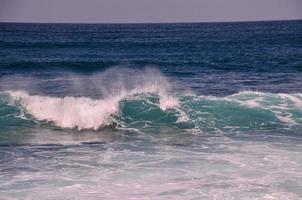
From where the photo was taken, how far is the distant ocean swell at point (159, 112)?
14.3 metres

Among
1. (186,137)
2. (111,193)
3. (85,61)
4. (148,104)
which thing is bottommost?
(111,193)

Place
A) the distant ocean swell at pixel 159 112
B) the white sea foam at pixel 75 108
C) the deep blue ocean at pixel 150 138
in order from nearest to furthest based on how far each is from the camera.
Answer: the deep blue ocean at pixel 150 138 → the distant ocean swell at pixel 159 112 → the white sea foam at pixel 75 108

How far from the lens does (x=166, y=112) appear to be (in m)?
15.5

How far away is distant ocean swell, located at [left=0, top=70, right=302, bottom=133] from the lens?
1430 cm

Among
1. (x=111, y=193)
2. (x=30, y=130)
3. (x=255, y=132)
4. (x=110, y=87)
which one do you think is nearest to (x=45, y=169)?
(x=111, y=193)

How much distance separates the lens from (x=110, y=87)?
23.1m

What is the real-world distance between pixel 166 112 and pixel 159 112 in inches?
9.7

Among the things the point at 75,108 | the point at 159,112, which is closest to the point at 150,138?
the point at 159,112

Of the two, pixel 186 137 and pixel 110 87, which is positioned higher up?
pixel 110 87

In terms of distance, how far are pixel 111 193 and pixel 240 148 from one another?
4379mm

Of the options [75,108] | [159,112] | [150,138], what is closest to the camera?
[150,138]

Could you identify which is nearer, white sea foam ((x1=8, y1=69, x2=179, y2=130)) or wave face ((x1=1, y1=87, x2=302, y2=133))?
wave face ((x1=1, y1=87, x2=302, y2=133))

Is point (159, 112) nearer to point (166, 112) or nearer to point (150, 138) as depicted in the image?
point (166, 112)

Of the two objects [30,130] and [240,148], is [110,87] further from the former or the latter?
[240,148]
